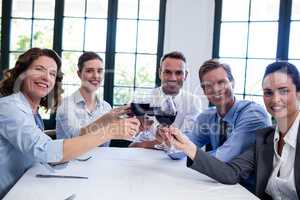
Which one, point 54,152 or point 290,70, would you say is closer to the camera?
point 54,152

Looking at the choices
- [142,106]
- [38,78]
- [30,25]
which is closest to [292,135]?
[142,106]

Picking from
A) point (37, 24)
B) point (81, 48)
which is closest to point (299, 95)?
point (81, 48)

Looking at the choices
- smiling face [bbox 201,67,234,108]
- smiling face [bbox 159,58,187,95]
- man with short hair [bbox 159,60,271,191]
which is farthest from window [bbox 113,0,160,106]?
smiling face [bbox 201,67,234,108]

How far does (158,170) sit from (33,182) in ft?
1.83

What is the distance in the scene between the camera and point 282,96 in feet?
4.99

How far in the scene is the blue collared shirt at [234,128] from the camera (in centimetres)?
165

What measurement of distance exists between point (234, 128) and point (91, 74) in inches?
54.6

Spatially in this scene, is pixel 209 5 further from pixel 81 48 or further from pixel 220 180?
pixel 220 180

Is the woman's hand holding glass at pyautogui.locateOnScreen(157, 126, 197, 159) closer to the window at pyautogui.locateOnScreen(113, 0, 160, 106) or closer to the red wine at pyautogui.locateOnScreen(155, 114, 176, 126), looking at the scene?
the red wine at pyautogui.locateOnScreen(155, 114, 176, 126)

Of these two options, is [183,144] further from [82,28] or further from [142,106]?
[82,28]

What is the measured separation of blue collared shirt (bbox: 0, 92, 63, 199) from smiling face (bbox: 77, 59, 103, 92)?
3.89ft

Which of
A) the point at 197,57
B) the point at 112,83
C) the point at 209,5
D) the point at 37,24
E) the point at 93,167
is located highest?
the point at 209,5

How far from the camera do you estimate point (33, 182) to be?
4.06 ft

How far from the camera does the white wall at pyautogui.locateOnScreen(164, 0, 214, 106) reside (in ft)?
12.8
